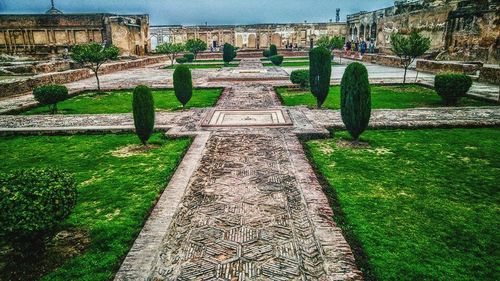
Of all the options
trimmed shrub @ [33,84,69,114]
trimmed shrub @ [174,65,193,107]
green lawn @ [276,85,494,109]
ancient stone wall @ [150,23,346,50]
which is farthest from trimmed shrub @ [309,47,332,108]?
ancient stone wall @ [150,23,346,50]

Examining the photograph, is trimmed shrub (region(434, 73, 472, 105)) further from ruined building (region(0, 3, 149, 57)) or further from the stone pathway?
ruined building (region(0, 3, 149, 57))

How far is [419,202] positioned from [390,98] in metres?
9.23

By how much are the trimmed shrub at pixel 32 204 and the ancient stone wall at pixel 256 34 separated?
4985cm

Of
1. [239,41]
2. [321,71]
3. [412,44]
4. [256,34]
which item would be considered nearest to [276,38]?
[256,34]

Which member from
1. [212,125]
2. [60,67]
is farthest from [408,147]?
[60,67]

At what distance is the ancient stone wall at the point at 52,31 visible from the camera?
108ft

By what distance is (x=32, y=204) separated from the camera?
3.19m

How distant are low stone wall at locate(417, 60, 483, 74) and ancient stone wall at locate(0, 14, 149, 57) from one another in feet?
95.9

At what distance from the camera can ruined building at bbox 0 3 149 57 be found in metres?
32.9

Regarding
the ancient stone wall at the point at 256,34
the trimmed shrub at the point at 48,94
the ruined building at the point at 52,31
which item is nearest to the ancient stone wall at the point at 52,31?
the ruined building at the point at 52,31

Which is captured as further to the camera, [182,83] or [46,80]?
[46,80]

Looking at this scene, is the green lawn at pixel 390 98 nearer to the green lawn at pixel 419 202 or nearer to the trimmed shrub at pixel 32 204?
the green lawn at pixel 419 202

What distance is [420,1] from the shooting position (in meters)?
30.5

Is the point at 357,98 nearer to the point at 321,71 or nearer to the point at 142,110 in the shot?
the point at 321,71
